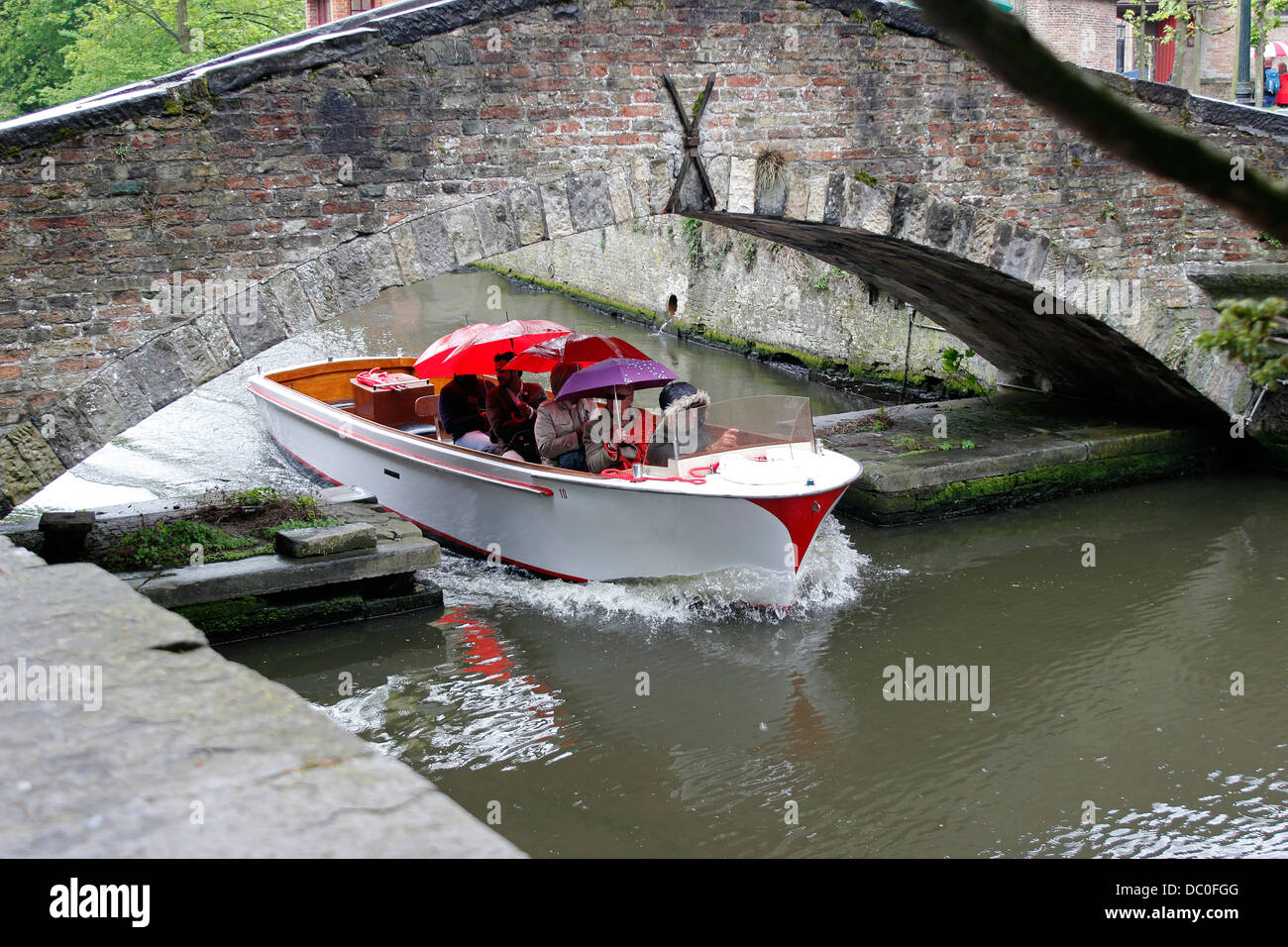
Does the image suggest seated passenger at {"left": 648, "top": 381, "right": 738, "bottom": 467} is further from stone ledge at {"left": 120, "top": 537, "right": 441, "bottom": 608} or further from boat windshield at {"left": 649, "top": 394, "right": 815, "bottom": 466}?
stone ledge at {"left": 120, "top": 537, "right": 441, "bottom": 608}

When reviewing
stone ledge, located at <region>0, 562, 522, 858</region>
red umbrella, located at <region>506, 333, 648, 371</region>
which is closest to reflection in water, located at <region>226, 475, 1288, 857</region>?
red umbrella, located at <region>506, 333, 648, 371</region>

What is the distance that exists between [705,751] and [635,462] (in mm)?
2077

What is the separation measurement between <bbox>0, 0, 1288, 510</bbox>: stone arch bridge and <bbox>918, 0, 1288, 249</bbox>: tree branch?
A: 18.2ft

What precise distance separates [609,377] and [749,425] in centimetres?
94

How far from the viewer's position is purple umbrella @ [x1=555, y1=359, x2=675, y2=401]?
694 cm

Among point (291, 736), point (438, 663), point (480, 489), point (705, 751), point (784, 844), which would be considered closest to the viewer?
point (291, 736)

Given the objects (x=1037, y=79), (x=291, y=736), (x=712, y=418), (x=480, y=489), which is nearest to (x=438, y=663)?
(x=480, y=489)

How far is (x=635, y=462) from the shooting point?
696cm

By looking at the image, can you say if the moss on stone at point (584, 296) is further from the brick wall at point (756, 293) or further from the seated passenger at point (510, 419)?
the seated passenger at point (510, 419)

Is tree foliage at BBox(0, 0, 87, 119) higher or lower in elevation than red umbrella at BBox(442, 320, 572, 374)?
higher

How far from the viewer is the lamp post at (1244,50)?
10.2 meters

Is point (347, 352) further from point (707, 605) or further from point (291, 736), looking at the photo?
point (291, 736)

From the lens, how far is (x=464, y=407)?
328 inches

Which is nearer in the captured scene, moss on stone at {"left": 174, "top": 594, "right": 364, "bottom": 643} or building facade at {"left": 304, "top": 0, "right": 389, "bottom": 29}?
moss on stone at {"left": 174, "top": 594, "right": 364, "bottom": 643}
